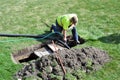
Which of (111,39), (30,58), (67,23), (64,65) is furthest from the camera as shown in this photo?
(111,39)

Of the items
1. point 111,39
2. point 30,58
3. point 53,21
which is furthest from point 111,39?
point 30,58

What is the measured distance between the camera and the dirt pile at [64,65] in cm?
848

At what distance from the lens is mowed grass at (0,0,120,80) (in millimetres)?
9148

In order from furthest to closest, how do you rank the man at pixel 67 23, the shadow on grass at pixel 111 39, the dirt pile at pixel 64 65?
the shadow on grass at pixel 111 39 < the man at pixel 67 23 < the dirt pile at pixel 64 65

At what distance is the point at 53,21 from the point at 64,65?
3959 millimetres

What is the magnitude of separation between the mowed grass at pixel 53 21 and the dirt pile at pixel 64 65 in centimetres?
26

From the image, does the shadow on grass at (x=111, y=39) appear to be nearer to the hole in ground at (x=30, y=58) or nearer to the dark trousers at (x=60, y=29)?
the dark trousers at (x=60, y=29)

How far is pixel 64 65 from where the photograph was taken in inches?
343

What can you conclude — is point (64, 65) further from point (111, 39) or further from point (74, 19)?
point (111, 39)

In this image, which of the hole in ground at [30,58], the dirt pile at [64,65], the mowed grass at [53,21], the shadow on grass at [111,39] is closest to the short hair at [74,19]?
the mowed grass at [53,21]

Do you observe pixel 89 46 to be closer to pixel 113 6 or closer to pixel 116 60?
pixel 116 60

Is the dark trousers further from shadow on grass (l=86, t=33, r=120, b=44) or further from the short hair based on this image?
shadow on grass (l=86, t=33, r=120, b=44)

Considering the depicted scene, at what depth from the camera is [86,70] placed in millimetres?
8852

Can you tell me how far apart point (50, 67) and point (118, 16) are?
5.34 metres
